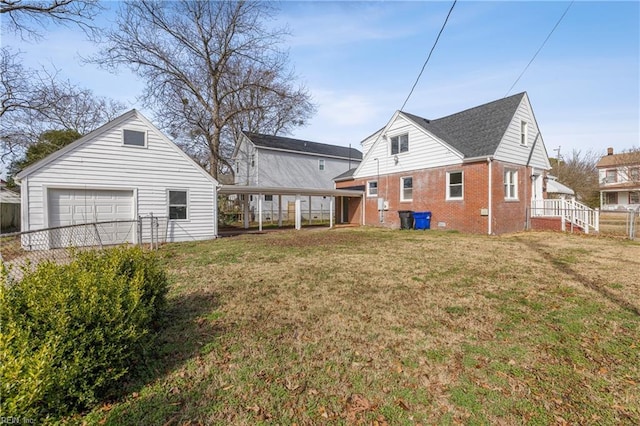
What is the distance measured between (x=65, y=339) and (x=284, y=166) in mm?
24836

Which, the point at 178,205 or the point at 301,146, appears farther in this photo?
the point at 301,146

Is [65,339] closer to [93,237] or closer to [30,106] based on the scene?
[93,237]

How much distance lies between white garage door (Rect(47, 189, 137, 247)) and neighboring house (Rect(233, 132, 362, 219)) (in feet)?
42.8

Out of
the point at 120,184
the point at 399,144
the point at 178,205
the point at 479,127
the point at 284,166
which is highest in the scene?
the point at 479,127

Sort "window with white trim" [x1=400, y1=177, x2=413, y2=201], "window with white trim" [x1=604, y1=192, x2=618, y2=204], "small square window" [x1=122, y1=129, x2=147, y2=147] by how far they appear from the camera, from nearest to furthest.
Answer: "small square window" [x1=122, y1=129, x2=147, y2=147] < "window with white trim" [x1=400, y1=177, x2=413, y2=201] < "window with white trim" [x1=604, y1=192, x2=618, y2=204]

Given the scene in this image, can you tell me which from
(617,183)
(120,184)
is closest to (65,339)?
(120,184)

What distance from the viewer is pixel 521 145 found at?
47.5ft

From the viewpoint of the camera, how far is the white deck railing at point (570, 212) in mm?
13039

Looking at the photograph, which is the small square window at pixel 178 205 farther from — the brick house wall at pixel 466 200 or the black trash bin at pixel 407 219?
the brick house wall at pixel 466 200

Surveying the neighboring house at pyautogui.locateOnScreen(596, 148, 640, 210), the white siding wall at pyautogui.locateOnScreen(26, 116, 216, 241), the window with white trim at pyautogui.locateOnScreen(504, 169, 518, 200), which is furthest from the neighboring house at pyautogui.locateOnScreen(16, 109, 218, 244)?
the neighboring house at pyautogui.locateOnScreen(596, 148, 640, 210)

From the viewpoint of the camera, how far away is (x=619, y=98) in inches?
529

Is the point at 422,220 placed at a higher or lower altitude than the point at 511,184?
lower

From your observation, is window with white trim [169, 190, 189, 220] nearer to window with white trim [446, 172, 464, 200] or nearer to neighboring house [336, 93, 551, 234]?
Result: neighboring house [336, 93, 551, 234]

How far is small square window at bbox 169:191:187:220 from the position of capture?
1208 centimetres
